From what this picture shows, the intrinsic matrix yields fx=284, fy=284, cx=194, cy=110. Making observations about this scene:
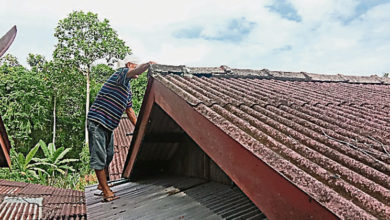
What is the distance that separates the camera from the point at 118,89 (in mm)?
3438

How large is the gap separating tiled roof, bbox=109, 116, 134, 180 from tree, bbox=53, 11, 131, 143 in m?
7.32

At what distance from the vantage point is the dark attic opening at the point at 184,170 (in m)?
2.73

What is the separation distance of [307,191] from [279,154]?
306mm

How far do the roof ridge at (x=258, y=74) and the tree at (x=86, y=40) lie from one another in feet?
47.9

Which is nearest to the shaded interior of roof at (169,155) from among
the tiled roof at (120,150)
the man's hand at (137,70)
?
the man's hand at (137,70)

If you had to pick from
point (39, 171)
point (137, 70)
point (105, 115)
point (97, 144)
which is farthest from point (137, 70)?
point (39, 171)

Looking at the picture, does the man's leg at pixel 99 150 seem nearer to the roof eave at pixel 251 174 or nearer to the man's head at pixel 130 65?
the man's head at pixel 130 65

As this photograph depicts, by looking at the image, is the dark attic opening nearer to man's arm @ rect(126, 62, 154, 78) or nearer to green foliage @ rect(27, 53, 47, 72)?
man's arm @ rect(126, 62, 154, 78)

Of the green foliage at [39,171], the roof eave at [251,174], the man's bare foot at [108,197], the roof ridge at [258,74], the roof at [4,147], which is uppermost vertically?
the roof ridge at [258,74]

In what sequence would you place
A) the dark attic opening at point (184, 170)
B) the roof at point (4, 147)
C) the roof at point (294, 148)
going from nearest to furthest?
the roof at point (294, 148) < the dark attic opening at point (184, 170) < the roof at point (4, 147)

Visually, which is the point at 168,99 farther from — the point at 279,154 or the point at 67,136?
the point at 67,136

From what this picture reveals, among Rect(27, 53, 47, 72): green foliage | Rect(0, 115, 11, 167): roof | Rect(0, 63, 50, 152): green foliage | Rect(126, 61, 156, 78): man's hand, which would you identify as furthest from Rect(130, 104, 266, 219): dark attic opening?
Rect(27, 53, 47, 72): green foliage

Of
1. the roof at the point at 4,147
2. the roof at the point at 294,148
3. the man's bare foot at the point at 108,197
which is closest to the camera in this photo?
the roof at the point at 294,148

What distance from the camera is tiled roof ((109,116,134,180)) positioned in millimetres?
6366
